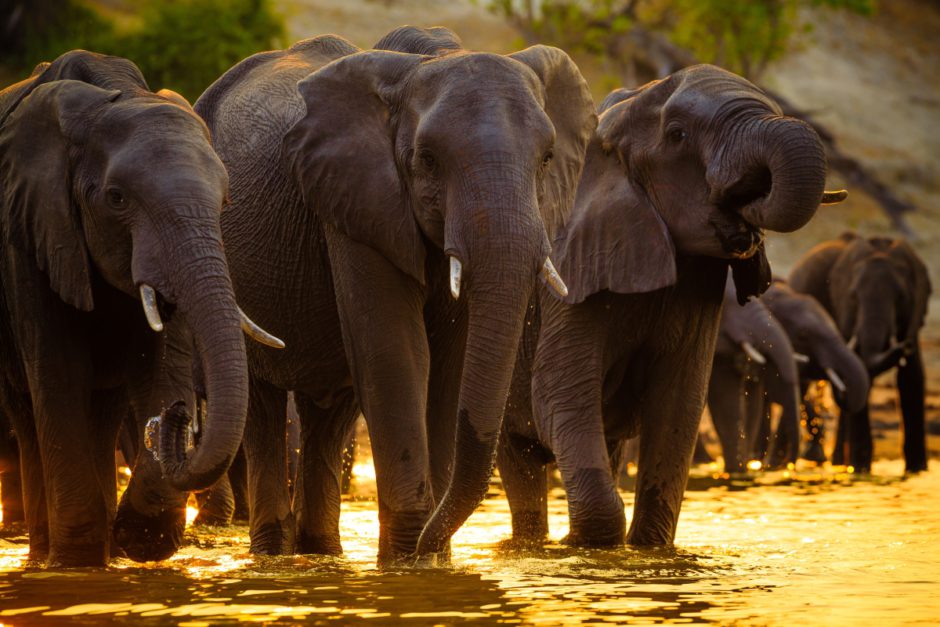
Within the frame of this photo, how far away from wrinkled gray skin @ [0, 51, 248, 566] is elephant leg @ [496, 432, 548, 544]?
244 centimetres

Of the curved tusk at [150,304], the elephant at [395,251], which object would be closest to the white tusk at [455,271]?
the elephant at [395,251]

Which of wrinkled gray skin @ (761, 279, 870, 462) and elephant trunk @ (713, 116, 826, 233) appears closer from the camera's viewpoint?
elephant trunk @ (713, 116, 826, 233)

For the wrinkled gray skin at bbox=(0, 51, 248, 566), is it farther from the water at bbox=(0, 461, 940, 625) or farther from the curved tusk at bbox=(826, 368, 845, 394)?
the curved tusk at bbox=(826, 368, 845, 394)

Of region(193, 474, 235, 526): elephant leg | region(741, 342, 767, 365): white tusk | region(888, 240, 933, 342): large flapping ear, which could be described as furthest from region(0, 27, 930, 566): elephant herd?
region(888, 240, 933, 342): large flapping ear

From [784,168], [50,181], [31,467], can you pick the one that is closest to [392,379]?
[50,181]

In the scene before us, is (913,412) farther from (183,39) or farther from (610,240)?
(183,39)

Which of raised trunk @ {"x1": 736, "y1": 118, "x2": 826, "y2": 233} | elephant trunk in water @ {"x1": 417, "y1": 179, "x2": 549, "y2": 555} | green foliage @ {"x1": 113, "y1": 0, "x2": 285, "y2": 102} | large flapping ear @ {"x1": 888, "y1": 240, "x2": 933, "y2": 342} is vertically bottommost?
elephant trunk in water @ {"x1": 417, "y1": 179, "x2": 549, "y2": 555}

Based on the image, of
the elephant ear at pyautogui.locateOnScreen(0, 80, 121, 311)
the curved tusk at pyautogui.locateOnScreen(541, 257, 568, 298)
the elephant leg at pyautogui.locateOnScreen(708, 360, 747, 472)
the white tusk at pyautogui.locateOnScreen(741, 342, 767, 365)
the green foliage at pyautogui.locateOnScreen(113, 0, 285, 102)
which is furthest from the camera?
the green foliage at pyautogui.locateOnScreen(113, 0, 285, 102)

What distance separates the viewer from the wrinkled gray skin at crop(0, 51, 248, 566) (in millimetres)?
6121

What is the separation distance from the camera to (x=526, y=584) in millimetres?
6293

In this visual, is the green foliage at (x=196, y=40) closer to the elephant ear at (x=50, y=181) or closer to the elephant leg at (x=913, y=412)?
the elephant leg at (x=913, y=412)

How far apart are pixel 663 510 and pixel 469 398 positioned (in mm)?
1948

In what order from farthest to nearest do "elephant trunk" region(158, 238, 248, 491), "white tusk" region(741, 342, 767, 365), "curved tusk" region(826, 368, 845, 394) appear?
"curved tusk" region(826, 368, 845, 394)
"white tusk" region(741, 342, 767, 365)
"elephant trunk" region(158, 238, 248, 491)

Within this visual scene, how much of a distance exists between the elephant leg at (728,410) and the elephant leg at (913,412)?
134 centimetres
